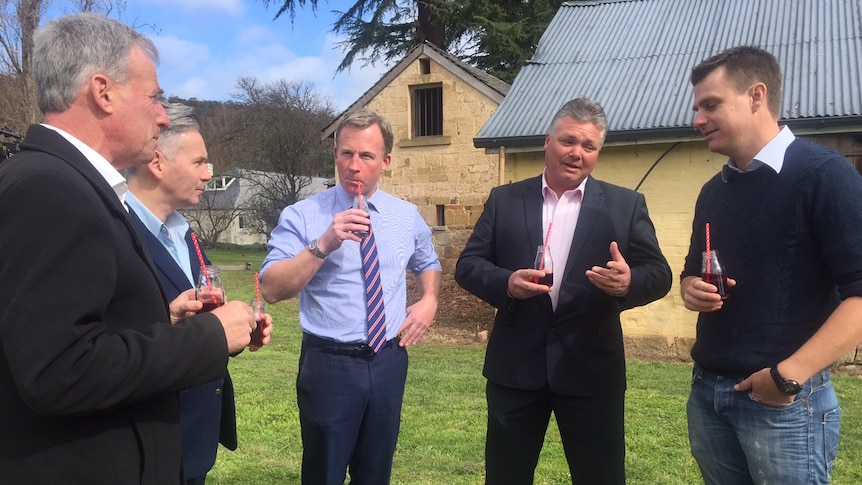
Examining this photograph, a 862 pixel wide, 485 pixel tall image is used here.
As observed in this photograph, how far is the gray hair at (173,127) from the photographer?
107 inches

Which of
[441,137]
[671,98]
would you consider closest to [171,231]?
[671,98]

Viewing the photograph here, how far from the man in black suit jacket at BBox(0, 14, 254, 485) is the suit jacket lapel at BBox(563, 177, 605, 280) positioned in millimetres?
1732

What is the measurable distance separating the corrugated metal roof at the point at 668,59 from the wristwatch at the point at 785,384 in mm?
7316

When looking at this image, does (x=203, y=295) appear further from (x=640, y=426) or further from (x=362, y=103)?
(x=362, y=103)

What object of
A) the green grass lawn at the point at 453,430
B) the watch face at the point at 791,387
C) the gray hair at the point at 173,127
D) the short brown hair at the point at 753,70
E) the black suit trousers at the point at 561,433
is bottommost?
the green grass lawn at the point at 453,430

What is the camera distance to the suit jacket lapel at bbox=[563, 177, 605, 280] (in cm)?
308

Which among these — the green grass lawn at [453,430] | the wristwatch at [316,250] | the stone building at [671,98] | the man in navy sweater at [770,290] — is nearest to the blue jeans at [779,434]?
the man in navy sweater at [770,290]

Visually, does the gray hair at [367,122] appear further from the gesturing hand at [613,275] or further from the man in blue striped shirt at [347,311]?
the gesturing hand at [613,275]

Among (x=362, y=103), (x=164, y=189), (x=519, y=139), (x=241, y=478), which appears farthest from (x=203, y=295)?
(x=362, y=103)

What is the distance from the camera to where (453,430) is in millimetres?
5664

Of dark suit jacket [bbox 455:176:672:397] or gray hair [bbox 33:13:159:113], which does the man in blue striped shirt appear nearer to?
dark suit jacket [bbox 455:176:672:397]

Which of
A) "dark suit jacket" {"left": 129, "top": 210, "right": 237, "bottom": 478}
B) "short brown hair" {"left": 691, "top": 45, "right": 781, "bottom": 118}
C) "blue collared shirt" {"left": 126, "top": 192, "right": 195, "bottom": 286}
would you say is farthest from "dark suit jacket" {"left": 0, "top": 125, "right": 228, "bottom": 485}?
"short brown hair" {"left": 691, "top": 45, "right": 781, "bottom": 118}

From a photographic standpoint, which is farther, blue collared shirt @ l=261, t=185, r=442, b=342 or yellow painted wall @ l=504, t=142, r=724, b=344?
yellow painted wall @ l=504, t=142, r=724, b=344

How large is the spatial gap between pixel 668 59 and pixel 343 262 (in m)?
9.34
